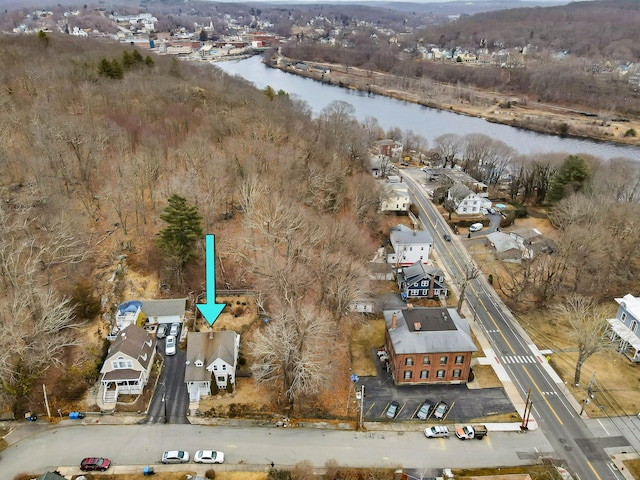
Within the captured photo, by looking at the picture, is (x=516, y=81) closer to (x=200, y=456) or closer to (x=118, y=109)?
(x=118, y=109)

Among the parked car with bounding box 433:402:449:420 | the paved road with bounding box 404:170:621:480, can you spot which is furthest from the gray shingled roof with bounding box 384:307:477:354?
the paved road with bounding box 404:170:621:480

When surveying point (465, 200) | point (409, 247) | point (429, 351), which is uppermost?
point (465, 200)

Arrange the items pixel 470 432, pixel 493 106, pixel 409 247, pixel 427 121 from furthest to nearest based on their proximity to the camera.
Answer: pixel 493 106 < pixel 427 121 < pixel 409 247 < pixel 470 432

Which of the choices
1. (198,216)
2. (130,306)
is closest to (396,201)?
(198,216)

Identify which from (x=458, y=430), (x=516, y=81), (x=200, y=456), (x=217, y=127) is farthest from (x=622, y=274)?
(x=516, y=81)

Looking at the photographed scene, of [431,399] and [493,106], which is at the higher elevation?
[493,106]

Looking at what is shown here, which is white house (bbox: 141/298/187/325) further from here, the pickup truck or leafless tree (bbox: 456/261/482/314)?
leafless tree (bbox: 456/261/482/314)

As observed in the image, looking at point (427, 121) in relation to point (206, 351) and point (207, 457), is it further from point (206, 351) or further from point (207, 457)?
point (207, 457)

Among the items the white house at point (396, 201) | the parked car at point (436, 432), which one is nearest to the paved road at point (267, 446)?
the parked car at point (436, 432)
